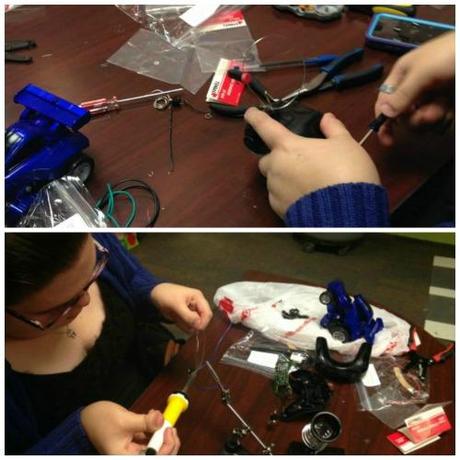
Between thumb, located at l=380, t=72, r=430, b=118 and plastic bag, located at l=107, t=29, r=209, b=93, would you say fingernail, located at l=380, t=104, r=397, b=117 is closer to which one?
thumb, located at l=380, t=72, r=430, b=118

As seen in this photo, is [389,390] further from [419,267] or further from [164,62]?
[419,267]

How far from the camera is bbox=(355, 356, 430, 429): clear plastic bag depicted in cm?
92

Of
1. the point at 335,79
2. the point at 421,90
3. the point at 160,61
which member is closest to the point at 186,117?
the point at 160,61

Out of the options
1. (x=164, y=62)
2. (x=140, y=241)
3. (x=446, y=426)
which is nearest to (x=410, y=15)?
(x=164, y=62)

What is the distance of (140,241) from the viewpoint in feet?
7.23

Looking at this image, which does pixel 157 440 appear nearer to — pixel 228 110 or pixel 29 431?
pixel 29 431

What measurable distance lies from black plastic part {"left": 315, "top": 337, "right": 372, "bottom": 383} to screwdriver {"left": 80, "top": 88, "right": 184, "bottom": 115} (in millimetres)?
647

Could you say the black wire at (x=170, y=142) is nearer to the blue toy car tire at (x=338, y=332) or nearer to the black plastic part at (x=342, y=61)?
the black plastic part at (x=342, y=61)

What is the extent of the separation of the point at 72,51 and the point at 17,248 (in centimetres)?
65

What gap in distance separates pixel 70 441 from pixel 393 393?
2.07 ft

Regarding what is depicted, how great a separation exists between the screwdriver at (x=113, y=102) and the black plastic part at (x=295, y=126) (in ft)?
0.78

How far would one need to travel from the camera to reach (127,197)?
83cm

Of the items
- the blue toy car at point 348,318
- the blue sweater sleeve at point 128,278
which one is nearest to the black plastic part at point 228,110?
the blue sweater sleeve at point 128,278

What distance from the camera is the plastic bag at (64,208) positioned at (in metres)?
0.82
